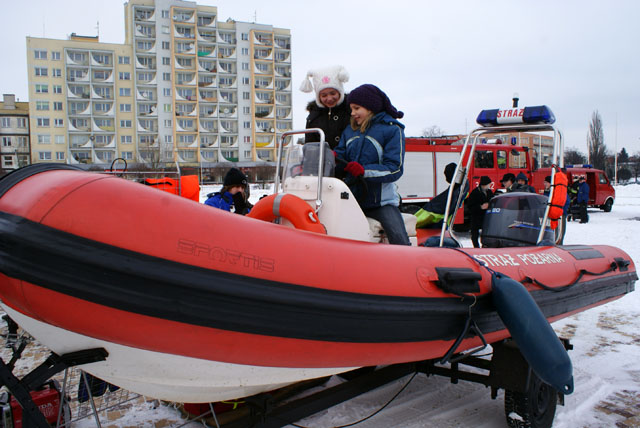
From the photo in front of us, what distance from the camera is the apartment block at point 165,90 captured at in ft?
166

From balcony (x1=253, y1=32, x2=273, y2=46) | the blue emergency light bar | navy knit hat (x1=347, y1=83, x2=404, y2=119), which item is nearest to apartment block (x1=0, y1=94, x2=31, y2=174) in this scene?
balcony (x1=253, y1=32, x2=273, y2=46)

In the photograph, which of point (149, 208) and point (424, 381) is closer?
point (149, 208)

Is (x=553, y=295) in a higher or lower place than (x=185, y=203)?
lower

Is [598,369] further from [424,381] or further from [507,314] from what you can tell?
[507,314]

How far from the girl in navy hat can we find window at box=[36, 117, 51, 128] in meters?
56.5

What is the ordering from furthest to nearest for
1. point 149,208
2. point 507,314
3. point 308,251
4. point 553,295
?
1. point 553,295
2. point 507,314
3. point 308,251
4. point 149,208

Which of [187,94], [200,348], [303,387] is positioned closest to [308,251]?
[200,348]

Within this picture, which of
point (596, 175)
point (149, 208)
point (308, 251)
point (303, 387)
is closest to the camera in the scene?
point (149, 208)

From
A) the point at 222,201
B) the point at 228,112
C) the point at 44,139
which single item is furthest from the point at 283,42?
the point at 222,201

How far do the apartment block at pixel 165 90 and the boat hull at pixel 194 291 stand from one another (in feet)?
158

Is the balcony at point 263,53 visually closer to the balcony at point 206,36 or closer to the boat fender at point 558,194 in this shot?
the balcony at point 206,36

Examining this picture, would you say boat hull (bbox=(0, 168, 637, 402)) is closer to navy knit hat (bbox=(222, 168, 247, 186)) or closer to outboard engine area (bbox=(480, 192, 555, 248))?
outboard engine area (bbox=(480, 192, 555, 248))

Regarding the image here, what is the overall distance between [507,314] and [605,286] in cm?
180

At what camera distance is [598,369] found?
3689mm
